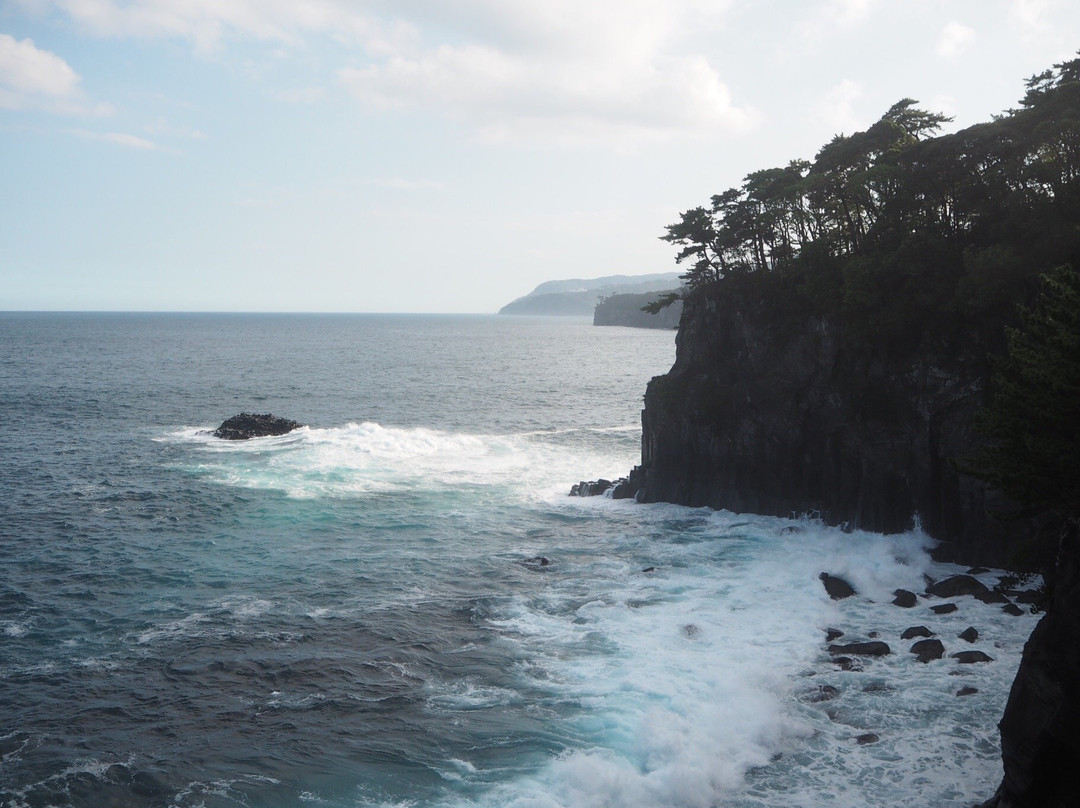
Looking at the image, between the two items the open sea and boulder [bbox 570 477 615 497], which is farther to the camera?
boulder [bbox 570 477 615 497]

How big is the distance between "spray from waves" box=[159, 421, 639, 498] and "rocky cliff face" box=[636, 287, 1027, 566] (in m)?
11.8

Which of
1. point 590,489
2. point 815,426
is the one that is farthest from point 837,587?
point 590,489

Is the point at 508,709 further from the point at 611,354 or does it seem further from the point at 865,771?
the point at 611,354

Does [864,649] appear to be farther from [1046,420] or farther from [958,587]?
[1046,420]

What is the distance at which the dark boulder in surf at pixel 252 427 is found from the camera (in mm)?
74312

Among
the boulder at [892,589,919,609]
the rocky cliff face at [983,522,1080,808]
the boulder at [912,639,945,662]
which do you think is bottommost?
the boulder at [912,639,945,662]

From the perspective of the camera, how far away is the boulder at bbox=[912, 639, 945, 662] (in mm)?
29259

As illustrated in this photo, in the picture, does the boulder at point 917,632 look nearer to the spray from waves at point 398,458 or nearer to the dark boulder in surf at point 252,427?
the spray from waves at point 398,458

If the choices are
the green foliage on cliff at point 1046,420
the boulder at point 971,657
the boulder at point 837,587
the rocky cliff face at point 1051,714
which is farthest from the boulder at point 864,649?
the rocky cliff face at point 1051,714

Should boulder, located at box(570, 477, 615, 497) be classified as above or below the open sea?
above

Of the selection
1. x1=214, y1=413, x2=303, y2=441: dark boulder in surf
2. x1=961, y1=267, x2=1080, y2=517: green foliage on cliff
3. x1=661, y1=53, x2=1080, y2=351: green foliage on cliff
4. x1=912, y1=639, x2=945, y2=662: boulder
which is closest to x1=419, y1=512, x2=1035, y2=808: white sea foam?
x1=912, y1=639, x2=945, y2=662: boulder

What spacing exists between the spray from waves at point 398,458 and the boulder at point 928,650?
32.1 metres

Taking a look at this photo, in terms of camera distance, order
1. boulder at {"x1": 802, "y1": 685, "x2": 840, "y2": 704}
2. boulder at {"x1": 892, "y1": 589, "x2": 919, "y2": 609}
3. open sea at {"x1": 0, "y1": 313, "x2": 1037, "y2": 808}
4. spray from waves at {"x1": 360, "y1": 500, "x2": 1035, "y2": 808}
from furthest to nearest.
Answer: boulder at {"x1": 892, "y1": 589, "x2": 919, "y2": 609} < boulder at {"x1": 802, "y1": 685, "x2": 840, "y2": 704} < open sea at {"x1": 0, "y1": 313, "x2": 1037, "y2": 808} < spray from waves at {"x1": 360, "y1": 500, "x2": 1035, "y2": 808}

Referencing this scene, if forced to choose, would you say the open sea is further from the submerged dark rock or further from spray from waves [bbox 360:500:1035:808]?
the submerged dark rock
